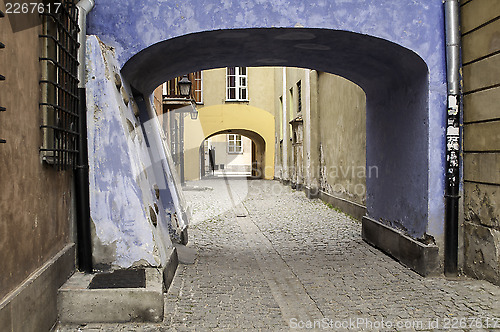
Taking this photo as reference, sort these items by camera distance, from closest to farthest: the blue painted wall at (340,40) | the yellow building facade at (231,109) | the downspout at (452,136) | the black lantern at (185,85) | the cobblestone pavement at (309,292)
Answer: the cobblestone pavement at (309,292) → the blue painted wall at (340,40) → the downspout at (452,136) → the black lantern at (185,85) → the yellow building facade at (231,109)

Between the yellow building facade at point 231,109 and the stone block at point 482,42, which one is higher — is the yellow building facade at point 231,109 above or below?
above

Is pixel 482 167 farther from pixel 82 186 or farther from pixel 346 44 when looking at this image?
pixel 82 186

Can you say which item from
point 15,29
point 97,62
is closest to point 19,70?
point 15,29

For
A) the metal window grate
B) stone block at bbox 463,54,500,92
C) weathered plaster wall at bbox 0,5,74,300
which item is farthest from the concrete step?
stone block at bbox 463,54,500,92

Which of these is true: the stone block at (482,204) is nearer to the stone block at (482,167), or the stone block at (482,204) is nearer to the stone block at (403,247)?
the stone block at (482,167)

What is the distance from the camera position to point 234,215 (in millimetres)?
10469

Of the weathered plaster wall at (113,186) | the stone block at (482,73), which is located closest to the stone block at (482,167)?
the stone block at (482,73)

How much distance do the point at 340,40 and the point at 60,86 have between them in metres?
3.09

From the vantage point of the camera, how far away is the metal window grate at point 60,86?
347cm

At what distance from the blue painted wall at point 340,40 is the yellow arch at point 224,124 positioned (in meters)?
18.9

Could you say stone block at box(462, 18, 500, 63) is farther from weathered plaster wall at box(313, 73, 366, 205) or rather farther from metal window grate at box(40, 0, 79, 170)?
metal window grate at box(40, 0, 79, 170)

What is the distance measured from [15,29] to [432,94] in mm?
4128

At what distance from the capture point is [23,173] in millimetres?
3047

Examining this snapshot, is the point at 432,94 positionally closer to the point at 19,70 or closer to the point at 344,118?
the point at 19,70
